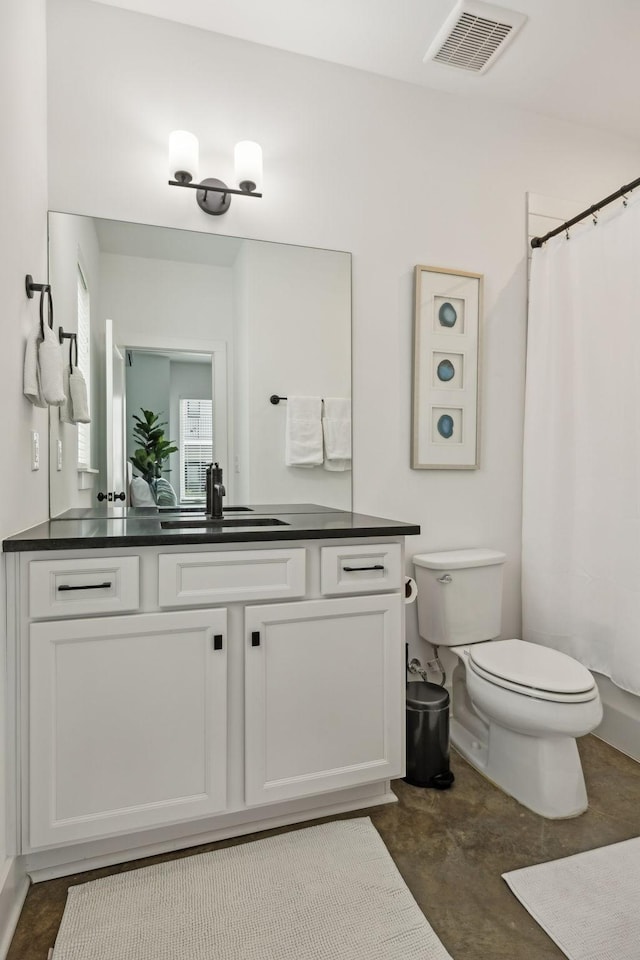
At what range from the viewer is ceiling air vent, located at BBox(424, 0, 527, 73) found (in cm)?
194

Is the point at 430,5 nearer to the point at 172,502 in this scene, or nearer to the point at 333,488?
the point at 333,488

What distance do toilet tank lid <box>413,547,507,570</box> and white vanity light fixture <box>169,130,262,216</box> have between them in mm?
1547

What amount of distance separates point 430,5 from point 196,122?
0.93 metres

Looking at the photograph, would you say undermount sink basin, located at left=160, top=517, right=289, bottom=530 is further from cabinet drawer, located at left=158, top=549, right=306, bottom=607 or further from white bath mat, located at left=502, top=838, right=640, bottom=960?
white bath mat, located at left=502, top=838, right=640, bottom=960

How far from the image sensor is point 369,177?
2297 mm

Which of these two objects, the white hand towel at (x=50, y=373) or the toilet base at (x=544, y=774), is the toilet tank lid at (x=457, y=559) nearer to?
the toilet base at (x=544, y=774)

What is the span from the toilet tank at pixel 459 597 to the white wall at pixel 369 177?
0.50 feet

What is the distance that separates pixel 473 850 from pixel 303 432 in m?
1.50

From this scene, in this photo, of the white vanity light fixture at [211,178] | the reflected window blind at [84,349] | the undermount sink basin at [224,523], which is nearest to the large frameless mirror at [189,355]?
the reflected window blind at [84,349]

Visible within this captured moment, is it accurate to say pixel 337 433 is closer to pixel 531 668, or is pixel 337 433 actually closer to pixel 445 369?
pixel 445 369

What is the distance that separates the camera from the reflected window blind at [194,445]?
207 centimetres

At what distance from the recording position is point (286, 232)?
2191mm

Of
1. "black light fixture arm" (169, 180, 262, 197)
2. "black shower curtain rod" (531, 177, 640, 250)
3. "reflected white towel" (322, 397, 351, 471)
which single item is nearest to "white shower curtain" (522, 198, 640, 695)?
"black shower curtain rod" (531, 177, 640, 250)

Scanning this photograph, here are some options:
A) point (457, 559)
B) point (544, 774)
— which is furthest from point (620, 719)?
point (457, 559)
